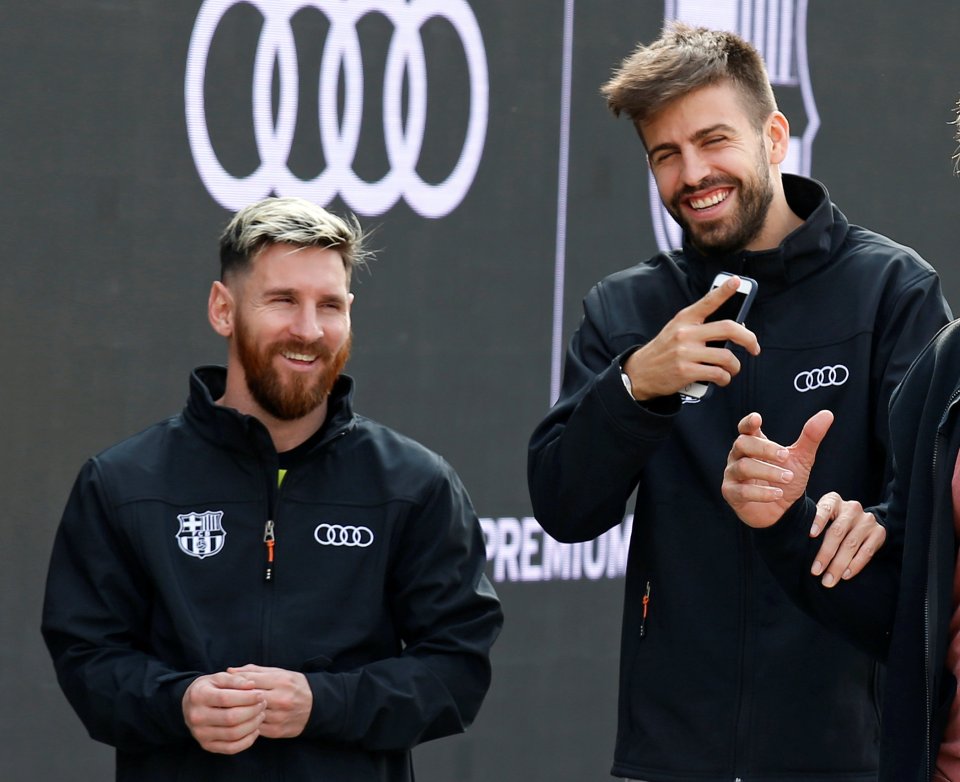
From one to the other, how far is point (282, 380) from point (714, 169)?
79 cm

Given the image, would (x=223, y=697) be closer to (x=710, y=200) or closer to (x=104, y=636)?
(x=104, y=636)

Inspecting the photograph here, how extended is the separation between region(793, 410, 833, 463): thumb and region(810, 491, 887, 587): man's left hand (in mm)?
99

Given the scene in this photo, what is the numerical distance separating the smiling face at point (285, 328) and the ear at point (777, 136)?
76cm

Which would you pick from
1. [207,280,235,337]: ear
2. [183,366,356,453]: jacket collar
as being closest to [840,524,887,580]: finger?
[183,366,356,453]: jacket collar

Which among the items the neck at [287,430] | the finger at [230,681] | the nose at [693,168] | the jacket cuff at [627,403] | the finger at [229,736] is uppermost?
the nose at [693,168]

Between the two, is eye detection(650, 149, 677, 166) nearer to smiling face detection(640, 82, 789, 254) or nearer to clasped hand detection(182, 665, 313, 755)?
smiling face detection(640, 82, 789, 254)

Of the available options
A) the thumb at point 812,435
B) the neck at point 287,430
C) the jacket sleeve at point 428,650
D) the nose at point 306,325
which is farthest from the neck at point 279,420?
the thumb at point 812,435

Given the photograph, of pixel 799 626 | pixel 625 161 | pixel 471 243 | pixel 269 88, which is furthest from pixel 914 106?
pixel 799 626

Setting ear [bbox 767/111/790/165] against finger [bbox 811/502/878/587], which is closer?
finger [bbox 811/502/878/587]

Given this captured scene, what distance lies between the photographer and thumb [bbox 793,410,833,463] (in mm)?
2039

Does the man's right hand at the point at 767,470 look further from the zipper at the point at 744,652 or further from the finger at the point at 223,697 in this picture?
the finger at the point at 223,697

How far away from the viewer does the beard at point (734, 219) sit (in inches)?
102

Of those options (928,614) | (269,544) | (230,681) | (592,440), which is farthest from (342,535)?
(928,614)

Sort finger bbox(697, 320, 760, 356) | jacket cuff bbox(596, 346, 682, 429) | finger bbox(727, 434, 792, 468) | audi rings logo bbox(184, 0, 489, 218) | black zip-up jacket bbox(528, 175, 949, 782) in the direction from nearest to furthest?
finger bbox(727, 434, 792, 468), finger bbox(697, 320, 760, 356), jacket cuff bbox(596, 346, 682, 429), black zip-up jacket bbox(528, 175, 949, 782), audi rings logo bbox(184, 0, 489, 218)
